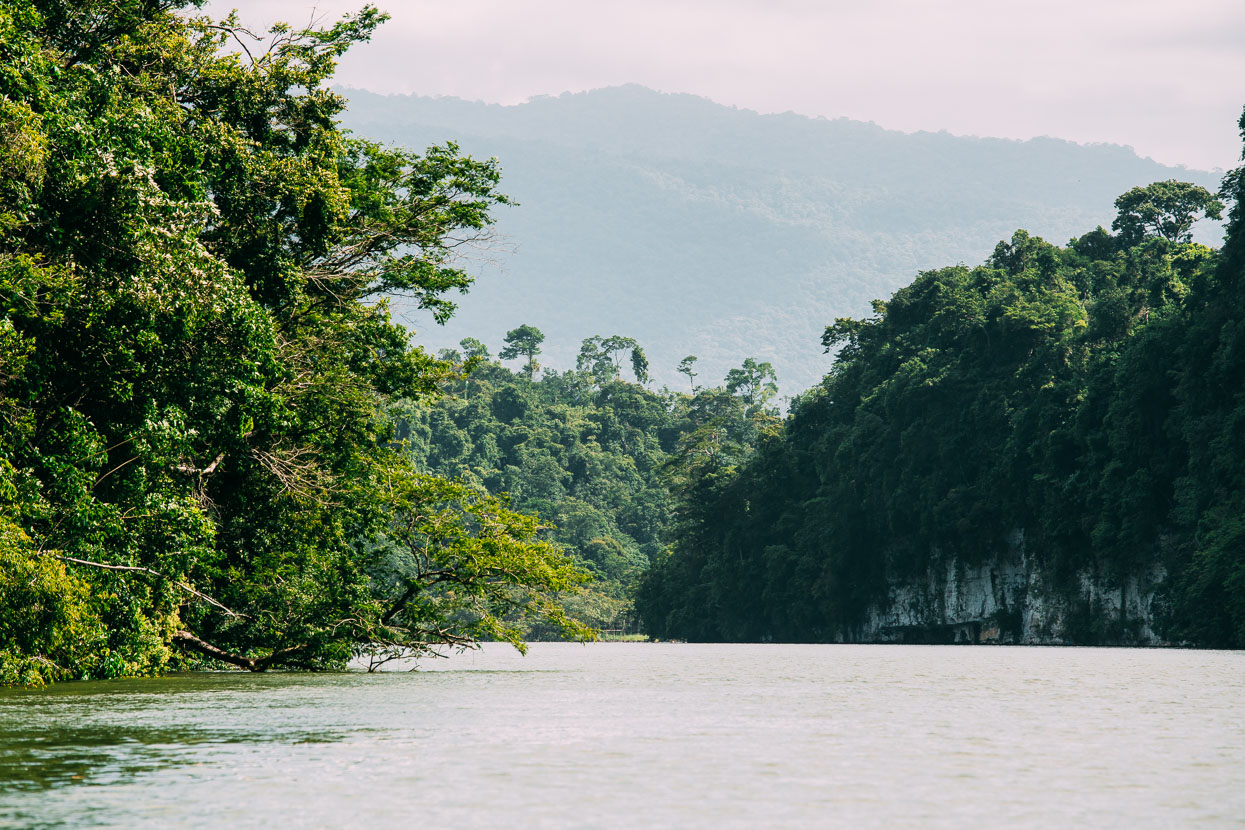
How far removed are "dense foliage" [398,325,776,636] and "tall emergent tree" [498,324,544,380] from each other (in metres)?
6.12

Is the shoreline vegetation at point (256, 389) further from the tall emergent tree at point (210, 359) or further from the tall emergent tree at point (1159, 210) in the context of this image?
the tall emergent tree at point (1159, 210)

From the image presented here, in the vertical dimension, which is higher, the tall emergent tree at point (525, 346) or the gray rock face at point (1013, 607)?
the tall emergent tree at point (525, 346)

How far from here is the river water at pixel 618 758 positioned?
29.6ft

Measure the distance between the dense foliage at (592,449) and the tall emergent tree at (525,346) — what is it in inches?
241

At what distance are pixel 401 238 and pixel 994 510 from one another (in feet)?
156

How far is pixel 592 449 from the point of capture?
139m

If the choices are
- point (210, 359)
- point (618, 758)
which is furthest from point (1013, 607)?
point (618, 758)

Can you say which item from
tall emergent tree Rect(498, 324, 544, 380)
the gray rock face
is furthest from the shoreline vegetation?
tall emergent tree Rect(498, 324, 544, 380)

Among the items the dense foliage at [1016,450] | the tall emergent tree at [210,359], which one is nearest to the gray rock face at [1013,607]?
the dense foliage at [1016,450]

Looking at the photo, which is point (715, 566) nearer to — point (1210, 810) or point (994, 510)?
point (994, 510)

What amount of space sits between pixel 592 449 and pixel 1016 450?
77.4 m

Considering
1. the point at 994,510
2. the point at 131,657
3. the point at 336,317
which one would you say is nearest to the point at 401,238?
the point at 336,317

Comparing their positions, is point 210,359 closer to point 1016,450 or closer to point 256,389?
point 256,389

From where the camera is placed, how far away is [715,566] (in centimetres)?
9181
